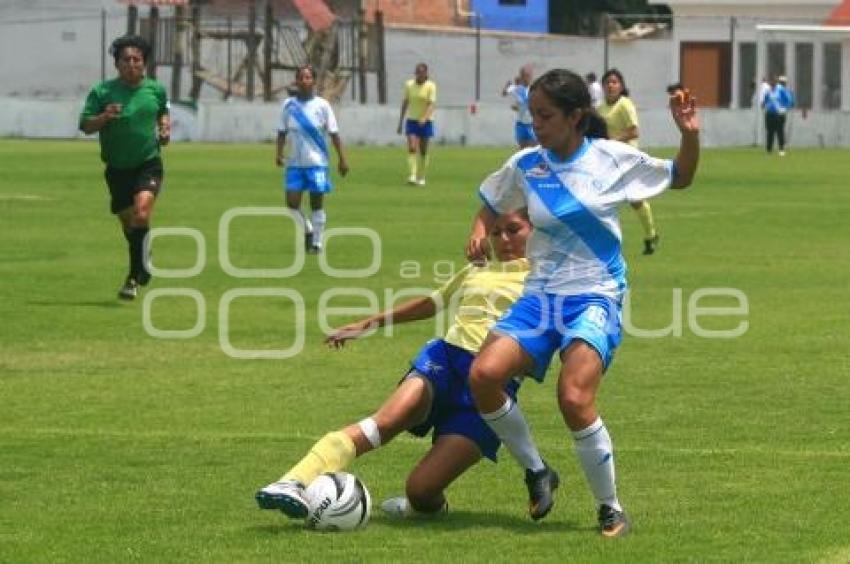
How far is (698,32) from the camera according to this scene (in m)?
73.0

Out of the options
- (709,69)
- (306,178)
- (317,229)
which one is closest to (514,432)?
(317,229)

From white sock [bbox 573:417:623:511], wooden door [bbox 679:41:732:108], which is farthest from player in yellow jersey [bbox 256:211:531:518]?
wooden door [bbox 679:41:732:108]

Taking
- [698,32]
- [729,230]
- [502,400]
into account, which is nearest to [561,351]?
[502,400]

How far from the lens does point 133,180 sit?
19969mm

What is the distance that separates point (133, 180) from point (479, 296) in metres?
10.6

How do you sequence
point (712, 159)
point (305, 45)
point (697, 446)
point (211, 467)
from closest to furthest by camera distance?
point (211, 467) → point (697, 446) → point (712, 159) → point (305, 45)

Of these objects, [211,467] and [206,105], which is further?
[206,105]

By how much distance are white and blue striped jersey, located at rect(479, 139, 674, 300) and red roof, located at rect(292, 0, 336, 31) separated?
6204 centimetres

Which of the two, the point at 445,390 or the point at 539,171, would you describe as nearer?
the point at 539,171

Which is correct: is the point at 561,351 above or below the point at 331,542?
above

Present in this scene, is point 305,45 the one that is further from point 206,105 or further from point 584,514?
point 584,514

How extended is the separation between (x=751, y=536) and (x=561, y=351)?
1.04m

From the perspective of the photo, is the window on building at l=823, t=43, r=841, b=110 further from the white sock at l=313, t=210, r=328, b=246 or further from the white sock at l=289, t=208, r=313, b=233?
the white sock at l=313, t=210, r=328, b=246

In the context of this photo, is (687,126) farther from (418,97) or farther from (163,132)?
(418,97)
